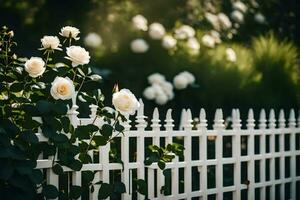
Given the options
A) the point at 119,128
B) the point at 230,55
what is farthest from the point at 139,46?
the point at 119,128

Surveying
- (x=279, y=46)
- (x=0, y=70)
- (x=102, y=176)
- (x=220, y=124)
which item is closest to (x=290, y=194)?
(x=220, y=124)

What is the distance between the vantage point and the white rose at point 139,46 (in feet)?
18.2

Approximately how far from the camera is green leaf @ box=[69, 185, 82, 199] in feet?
11.1

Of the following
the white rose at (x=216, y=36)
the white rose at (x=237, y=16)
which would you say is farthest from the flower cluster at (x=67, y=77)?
the white rose at (x=237, y=16)

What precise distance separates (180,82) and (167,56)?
0.51m

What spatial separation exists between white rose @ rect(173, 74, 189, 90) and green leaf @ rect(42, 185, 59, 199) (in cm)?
219

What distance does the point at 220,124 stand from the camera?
445 centimetres

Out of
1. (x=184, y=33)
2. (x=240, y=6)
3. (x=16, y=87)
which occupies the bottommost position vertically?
(x=16, y=87)

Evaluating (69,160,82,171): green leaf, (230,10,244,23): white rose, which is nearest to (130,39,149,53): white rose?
(230,10,244,23): white rose

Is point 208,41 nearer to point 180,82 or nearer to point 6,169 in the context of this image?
point 180,82

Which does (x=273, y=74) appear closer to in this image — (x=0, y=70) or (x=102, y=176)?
(x=102, y=176)

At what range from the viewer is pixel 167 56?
5.66 meters

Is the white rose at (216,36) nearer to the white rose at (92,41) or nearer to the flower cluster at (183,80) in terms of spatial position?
the flower cluster at (183,80)

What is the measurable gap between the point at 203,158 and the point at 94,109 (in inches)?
44.0
